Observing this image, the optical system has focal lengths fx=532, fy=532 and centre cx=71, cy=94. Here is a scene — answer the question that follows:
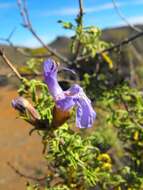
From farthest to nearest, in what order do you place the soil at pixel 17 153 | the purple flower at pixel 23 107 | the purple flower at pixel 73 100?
1. the soil at pixel 17 153
2. the purple flower at pixel 23 107
3. the purple flower at pixel 73 100

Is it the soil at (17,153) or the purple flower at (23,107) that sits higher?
the purple flower at (23,107)

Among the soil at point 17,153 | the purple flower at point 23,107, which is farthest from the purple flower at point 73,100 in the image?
the soil at point 17,153

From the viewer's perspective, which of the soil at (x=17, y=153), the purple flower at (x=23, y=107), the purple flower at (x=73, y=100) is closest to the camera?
the purple flower at (x=73, y=100)

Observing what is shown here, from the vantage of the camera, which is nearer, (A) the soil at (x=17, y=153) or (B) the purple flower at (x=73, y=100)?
(B) the purple flower at (x=73, y=100)

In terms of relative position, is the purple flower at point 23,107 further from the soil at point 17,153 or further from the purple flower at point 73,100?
the soil at point 17,153

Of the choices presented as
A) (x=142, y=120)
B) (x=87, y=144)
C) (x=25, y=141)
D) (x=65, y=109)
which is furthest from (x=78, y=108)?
(x=25, y=141)

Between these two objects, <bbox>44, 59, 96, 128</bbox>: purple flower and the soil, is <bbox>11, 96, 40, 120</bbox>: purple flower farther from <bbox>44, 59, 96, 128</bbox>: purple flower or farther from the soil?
the soil
